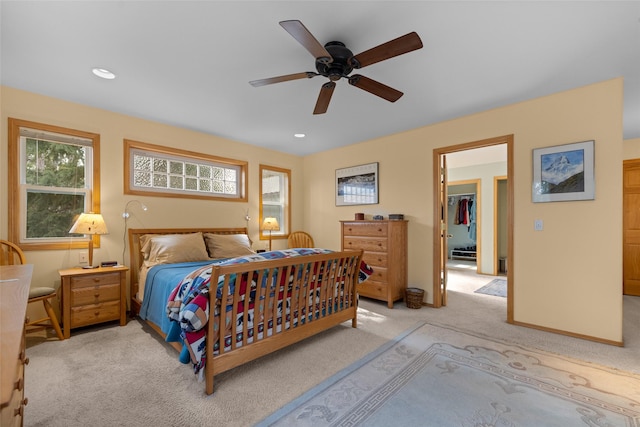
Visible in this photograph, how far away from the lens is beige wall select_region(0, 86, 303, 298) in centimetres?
293

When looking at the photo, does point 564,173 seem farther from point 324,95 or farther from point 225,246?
point 225,246

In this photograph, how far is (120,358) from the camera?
2408 mm

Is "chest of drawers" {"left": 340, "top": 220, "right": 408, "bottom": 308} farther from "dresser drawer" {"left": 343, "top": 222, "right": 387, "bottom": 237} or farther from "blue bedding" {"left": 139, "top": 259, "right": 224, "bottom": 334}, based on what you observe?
"blue bedding" {"left": 139, "top": 259, "right": 224, "bottom": 334}

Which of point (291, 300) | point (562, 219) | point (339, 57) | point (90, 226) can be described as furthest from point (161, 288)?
point (562, 219)

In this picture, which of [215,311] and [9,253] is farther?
[9,253]

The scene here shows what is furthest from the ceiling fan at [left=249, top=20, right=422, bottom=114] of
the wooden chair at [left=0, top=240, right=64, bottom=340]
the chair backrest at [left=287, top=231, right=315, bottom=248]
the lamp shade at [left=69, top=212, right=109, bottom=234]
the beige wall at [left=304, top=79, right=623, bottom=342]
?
the chair backrest at [left=287, top=231, right=315, bottom=248]

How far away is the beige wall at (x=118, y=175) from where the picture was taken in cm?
293

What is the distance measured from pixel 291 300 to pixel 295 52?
205cm

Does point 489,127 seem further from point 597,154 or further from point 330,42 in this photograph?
point 330,42

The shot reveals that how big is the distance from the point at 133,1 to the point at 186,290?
1.89 m

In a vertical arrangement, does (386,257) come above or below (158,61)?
below

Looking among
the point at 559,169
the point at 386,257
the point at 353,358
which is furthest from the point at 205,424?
the point at 559,169

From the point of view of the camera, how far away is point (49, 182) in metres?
3.13

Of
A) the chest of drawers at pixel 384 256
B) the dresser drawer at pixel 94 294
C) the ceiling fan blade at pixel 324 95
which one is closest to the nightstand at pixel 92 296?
the dresser drawer at pixel 94 294
